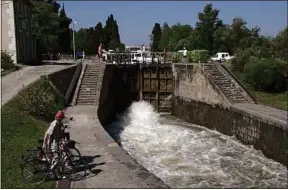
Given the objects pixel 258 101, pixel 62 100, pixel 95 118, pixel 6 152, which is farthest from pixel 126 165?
pixel 258 101

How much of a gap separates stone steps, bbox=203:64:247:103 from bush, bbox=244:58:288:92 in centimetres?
154

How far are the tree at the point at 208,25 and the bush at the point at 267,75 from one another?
3602 centimetres

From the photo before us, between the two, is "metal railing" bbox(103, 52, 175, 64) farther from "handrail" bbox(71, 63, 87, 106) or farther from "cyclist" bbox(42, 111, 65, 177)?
"cyclist" bbox(42, 111, 65, 177)

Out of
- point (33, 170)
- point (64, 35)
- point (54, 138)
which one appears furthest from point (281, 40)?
point (33, 170)

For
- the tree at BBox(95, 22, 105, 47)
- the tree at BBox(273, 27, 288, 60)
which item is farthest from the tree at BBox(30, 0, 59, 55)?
the tree at BBox(273, 27, 288, 60)

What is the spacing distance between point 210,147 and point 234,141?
1.91m

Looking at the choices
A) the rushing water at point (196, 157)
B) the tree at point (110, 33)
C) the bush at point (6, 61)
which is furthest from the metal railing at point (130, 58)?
the tree at point (110, 33)

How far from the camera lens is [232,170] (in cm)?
1476

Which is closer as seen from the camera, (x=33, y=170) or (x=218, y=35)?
(x=33, y=170)

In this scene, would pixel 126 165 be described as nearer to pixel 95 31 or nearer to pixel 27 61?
pixel 27 61

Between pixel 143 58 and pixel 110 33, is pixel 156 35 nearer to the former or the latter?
pixel 110 33

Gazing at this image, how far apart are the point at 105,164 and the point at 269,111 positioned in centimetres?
1073

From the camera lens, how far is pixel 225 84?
23219 mm

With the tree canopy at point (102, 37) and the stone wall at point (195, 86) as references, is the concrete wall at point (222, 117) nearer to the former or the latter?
the stone wall at point (195, 86)
